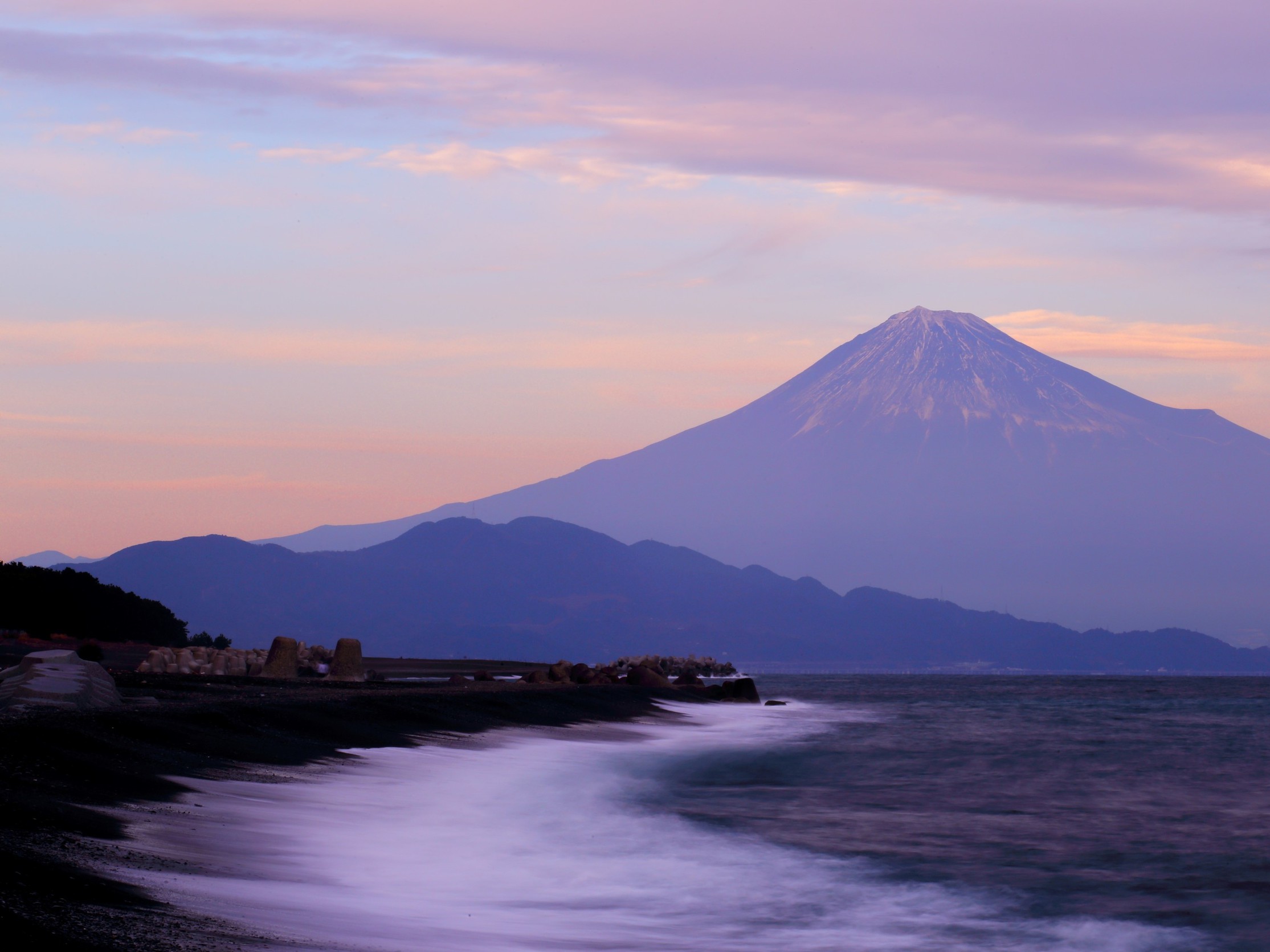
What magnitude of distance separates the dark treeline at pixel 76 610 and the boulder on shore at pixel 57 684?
53.0 meters

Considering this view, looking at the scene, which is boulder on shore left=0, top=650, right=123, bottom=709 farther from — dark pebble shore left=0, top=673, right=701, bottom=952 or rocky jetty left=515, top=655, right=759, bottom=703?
rocky jetty left=515, top=655, right=759, bottom=703

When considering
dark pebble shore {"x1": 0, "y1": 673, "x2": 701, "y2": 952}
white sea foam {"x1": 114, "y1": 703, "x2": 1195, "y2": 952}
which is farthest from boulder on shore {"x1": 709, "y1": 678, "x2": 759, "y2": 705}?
white sea foam {"x1": 114, "y1": 703, "x2": 1195, "y2": 952}

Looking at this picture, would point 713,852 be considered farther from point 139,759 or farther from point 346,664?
point 346,664

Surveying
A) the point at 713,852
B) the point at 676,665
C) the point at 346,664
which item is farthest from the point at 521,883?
the point at 676,665

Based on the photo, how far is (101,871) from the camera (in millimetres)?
10273

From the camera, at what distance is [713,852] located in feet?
60.9

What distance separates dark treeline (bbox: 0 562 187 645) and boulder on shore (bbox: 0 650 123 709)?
53.0 metres

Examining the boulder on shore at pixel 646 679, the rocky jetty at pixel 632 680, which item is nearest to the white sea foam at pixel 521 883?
the rocky jetty at pixel 632 680

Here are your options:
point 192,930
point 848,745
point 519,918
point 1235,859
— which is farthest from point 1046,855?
point 848,745

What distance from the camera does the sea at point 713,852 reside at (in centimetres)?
1245

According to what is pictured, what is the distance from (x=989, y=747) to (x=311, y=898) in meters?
31.7

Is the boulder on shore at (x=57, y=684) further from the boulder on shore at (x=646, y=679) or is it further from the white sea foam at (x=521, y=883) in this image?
the boulder on shore at (x=646, y=679)

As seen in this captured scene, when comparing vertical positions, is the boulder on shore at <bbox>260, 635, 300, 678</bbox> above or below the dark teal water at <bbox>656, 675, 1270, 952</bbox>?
above

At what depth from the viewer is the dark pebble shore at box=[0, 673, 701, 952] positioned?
876cm
